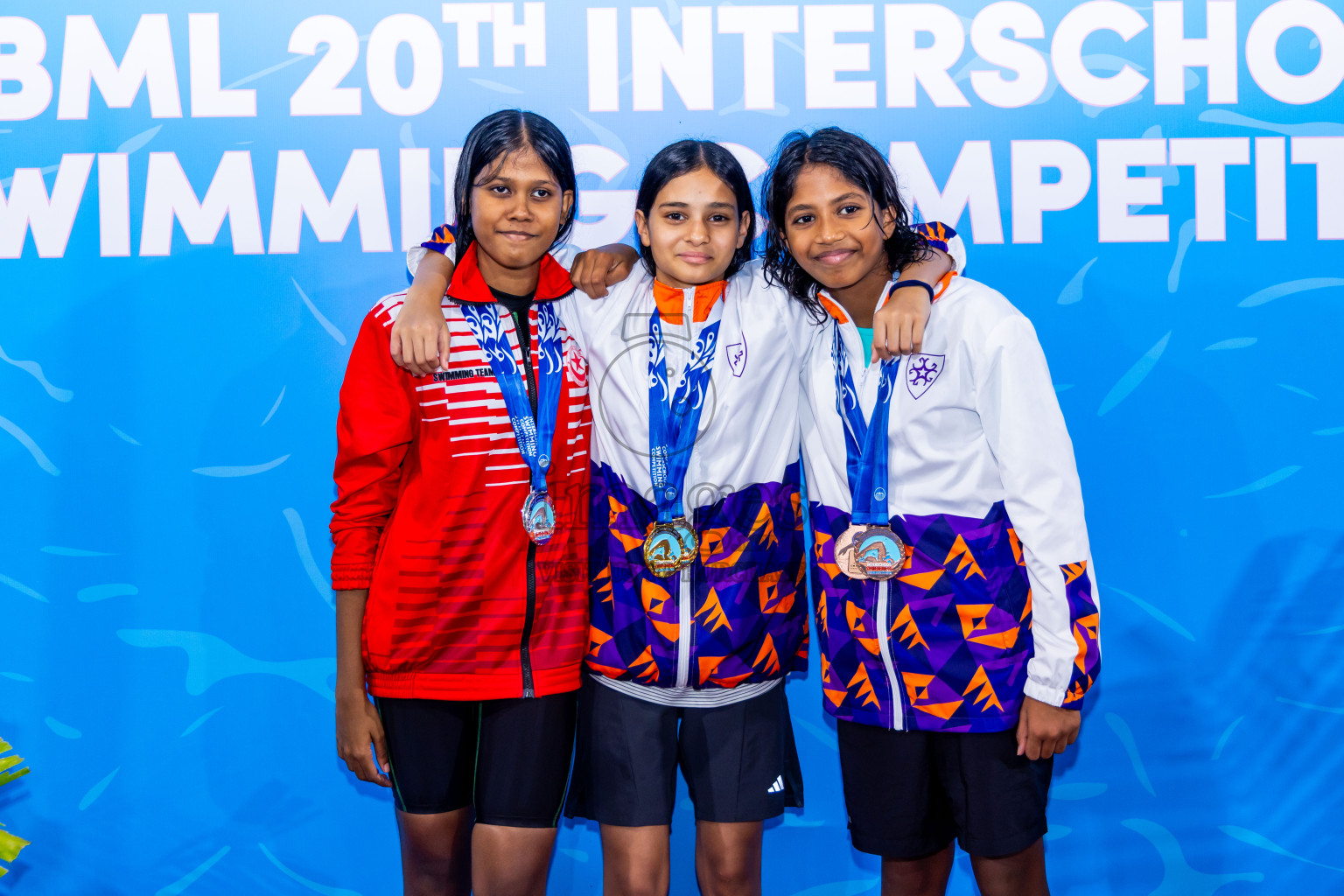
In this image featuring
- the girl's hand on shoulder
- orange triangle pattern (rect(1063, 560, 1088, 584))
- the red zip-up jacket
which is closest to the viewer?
orange triangle pattern (rect(1063, 560, 1088, 584))

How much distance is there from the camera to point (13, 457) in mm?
2705

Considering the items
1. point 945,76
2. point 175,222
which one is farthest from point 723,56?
point 175,222

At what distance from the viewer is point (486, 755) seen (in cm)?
199

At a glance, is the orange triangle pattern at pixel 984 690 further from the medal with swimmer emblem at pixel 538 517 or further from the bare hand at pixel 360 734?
the bare hand at pixel 360 734

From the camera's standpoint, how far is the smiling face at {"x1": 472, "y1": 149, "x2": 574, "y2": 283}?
197 cm

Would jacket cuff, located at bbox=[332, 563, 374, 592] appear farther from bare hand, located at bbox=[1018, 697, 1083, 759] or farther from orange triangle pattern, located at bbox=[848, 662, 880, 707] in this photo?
bare hand, located at bbox=[1018, 697, 1083, 759]

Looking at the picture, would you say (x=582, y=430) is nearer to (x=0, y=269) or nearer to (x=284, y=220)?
(x=284, y=220)

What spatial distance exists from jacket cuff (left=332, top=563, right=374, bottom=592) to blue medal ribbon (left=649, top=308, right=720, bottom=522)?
63cm

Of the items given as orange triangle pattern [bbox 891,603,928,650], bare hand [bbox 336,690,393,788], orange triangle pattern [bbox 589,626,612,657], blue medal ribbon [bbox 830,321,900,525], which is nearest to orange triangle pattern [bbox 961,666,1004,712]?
orange triangle pattern [bbox 891,603,928,650]

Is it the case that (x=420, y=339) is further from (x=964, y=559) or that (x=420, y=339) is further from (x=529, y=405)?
(x=964, y=559)

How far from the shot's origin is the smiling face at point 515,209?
1.97 m

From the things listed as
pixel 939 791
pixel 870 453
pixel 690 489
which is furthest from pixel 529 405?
pixel 939 791

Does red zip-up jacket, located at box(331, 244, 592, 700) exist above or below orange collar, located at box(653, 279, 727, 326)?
below

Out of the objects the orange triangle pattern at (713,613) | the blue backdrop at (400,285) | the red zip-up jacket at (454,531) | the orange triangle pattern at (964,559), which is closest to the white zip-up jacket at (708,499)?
the orange triangle pattern at (713,613)
